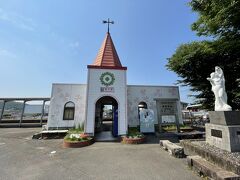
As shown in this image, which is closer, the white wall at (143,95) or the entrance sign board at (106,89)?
the entrance sign board at (106,89)

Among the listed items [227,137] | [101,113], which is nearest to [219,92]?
[227,137]

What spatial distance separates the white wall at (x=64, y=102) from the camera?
12742 mm

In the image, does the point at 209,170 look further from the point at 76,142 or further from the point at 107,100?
the point at 107,100

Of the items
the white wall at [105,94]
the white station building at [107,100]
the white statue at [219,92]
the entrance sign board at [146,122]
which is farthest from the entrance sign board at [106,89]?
the white statue at [219,92]

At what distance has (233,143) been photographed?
4.85 m

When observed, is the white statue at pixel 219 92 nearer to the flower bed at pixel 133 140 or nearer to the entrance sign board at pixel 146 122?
the flower bed at pixel 133 140

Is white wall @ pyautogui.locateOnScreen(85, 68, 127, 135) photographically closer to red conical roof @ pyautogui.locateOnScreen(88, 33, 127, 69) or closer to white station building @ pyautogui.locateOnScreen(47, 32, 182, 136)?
white station building @ pyautogui.locateOnScreen(47, 32, 182, 136)

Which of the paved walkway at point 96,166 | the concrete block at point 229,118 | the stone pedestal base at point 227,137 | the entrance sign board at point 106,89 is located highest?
the entrance sign board at point 106,89

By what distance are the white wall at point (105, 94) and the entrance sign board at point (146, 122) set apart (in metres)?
2.65

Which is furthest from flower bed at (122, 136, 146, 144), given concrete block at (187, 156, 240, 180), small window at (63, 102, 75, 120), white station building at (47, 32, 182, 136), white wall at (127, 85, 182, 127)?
small window at (63, 102, 75, 120)

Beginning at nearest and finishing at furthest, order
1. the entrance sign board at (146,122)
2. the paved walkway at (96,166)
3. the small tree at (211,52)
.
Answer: the paved walkway at (96,166), the small tree at (211,52), the entrance sign board at (146,122)

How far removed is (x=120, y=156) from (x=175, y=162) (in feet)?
7.57

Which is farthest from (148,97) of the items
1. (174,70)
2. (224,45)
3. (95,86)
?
(224,45)

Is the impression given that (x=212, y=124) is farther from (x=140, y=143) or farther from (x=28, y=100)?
(x=28, y=100)
